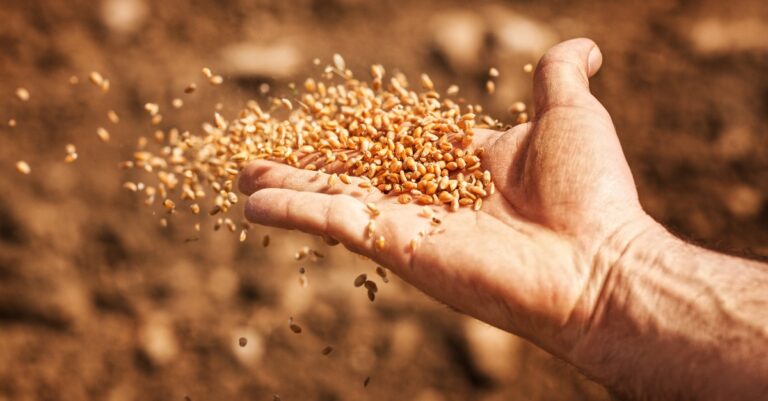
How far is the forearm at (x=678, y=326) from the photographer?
3.62ft

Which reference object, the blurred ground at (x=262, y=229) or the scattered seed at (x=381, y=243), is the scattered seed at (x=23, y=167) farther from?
the scattered seed at (x=381, y=243)

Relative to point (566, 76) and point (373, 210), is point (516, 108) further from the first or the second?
point (373, 210)

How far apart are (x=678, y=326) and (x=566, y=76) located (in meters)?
0.56

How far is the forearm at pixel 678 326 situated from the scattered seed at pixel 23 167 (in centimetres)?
158

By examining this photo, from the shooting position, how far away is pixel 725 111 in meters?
1.96

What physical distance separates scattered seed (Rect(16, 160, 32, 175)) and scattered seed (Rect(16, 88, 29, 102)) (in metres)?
0.19

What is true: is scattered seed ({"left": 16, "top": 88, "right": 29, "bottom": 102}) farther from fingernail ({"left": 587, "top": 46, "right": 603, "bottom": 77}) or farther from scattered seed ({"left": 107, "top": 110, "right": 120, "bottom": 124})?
fingernail ({"left": 587, "top": 46, "right": 603, "bottom": 77})

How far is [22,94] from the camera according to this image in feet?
6.30

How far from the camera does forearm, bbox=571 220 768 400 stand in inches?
43.4

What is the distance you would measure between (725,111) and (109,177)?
188 cm

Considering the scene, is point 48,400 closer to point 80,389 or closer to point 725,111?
point 80,389

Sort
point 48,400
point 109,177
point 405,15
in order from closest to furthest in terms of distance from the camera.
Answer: point 48,400
point 109,177
point 405,15

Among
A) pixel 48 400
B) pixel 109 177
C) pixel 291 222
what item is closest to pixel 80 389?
pixel 48 400

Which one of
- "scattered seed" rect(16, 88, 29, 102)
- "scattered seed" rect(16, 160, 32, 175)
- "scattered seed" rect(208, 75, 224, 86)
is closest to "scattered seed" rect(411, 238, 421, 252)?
"scattered seed" rect(208, 75, 224, 86)
